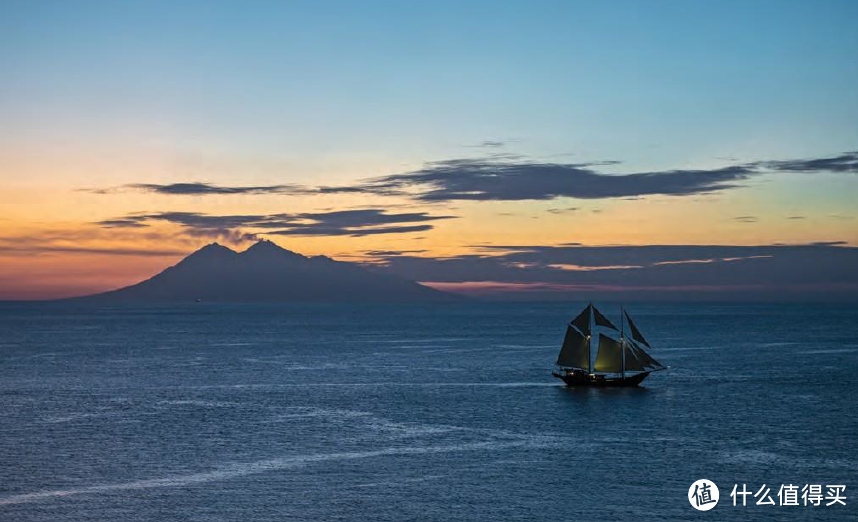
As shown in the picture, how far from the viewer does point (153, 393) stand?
422 ft

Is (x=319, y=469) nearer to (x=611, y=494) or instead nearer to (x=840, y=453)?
(x=611, y=494)

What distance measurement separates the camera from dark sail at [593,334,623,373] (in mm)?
140000

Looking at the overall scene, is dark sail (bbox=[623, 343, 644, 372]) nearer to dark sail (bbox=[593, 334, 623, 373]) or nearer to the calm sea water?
dark sail (bbox=[593, 334, 623, 373])

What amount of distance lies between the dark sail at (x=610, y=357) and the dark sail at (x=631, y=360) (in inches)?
40.8

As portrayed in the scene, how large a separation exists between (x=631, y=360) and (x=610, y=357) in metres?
3.30

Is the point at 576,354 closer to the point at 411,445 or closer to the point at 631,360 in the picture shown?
the point at 631,360

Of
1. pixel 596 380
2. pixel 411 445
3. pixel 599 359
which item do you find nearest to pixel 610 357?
pixel 599 359

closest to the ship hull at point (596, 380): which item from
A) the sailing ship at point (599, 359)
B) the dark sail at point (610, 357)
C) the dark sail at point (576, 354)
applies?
the sailing ship at point (599, 359)

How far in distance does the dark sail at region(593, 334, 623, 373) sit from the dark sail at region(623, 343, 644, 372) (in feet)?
3.40

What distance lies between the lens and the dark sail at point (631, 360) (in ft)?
458

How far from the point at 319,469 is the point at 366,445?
10.9 m

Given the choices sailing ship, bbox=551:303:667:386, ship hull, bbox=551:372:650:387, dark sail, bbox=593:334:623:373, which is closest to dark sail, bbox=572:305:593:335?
sailing ship, bbox=551:303:667:386

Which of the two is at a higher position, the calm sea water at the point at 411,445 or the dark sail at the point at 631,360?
the dark sail at the point at 631,360

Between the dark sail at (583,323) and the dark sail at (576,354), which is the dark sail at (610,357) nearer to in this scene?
the dark sail at (576,354)
